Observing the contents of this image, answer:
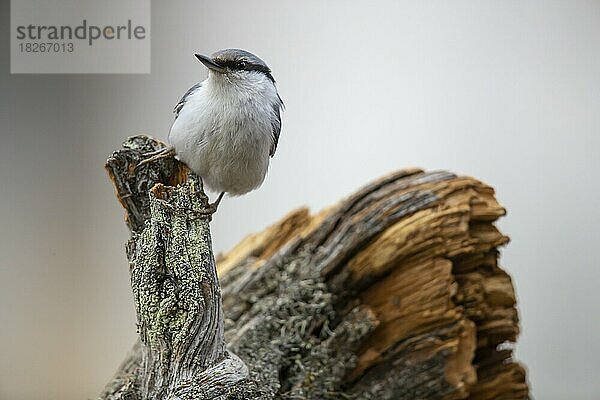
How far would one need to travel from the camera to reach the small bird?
139 centimetres

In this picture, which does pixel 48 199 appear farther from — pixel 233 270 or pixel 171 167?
pixel 171 167

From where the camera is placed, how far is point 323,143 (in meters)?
2.46

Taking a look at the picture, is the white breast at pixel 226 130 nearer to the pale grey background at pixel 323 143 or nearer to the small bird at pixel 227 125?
the small bird at pixel 227 125

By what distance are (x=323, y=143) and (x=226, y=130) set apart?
3.62ft

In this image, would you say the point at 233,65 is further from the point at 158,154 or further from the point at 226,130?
the point at 158,154

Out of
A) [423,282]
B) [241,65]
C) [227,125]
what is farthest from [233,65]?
[423,282]

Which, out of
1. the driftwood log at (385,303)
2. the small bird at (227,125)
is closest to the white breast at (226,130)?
the small bird at (227,125)

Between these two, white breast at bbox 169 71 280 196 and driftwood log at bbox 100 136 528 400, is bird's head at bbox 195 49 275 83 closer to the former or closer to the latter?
white breast at bbox 169 71 280 196

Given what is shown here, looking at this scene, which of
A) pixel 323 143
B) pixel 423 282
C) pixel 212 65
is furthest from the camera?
pixel 323 143

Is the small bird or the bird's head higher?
the bird's head

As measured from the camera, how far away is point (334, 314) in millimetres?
1925

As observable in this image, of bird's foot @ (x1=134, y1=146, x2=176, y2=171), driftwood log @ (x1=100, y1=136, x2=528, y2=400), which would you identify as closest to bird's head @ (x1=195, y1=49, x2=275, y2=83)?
bird's foot @ (x1=134, y1=146, x2=176, y2=171)

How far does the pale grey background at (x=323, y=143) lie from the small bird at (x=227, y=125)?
0.77 metres

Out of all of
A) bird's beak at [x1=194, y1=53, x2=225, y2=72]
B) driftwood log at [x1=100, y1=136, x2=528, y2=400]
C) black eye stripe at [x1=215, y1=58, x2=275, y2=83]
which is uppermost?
black eye stripe at [x1=215, y1=58, x2=275, y2=83]
